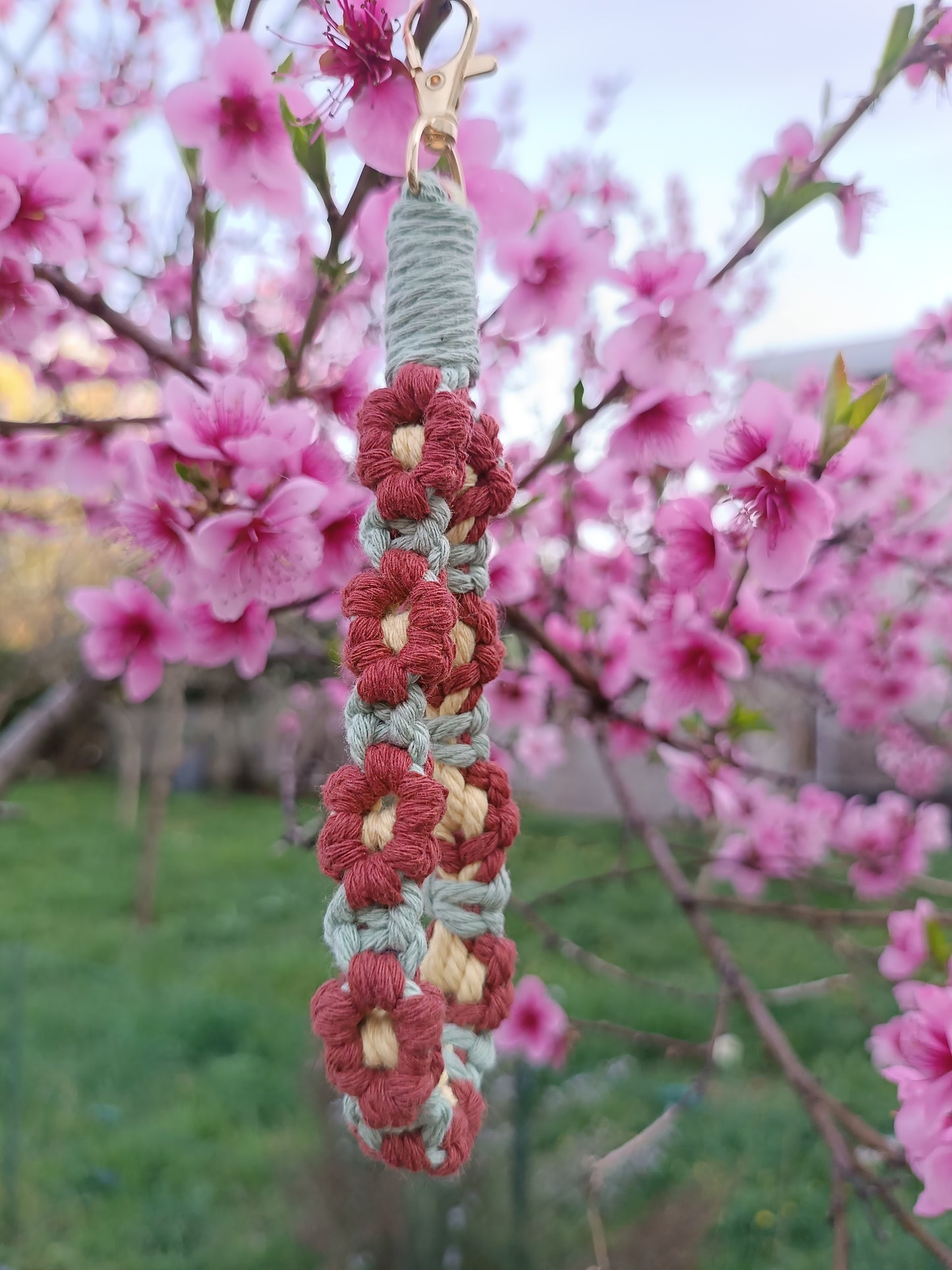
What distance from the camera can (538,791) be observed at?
6.50 meters

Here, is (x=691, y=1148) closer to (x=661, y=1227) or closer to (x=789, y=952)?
(x=661, y=1227)

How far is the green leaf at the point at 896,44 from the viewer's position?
2.05 ft

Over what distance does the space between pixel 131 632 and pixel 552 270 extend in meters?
0.51

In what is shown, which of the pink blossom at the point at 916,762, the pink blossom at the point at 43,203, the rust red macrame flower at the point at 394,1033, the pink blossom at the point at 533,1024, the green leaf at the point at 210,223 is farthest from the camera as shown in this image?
the pink blossom at the point at 916,762

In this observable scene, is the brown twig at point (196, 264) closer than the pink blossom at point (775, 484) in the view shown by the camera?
No

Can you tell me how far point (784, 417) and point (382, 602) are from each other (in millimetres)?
378

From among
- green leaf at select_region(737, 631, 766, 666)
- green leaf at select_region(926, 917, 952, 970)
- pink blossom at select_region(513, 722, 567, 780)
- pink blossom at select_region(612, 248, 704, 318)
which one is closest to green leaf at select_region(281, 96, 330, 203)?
pink blossom at select_region(612, 248, 704, 318)

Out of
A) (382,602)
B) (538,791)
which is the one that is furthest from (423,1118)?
(538,791)

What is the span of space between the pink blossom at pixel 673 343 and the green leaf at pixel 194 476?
322 mm

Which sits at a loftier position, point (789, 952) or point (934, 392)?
point (934, 392)

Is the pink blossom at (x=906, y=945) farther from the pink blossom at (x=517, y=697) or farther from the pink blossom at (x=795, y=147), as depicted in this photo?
the pink blossom at (x=795, y=147)

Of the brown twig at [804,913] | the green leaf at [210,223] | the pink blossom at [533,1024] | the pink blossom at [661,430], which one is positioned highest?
the green leaf at [210,223]

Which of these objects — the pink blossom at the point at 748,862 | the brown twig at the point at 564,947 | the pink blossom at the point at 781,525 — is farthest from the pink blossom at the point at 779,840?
the pink blossom at the point at 781,525

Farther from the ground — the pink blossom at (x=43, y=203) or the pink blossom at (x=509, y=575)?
the pink blossom at (x=43, y=203)
